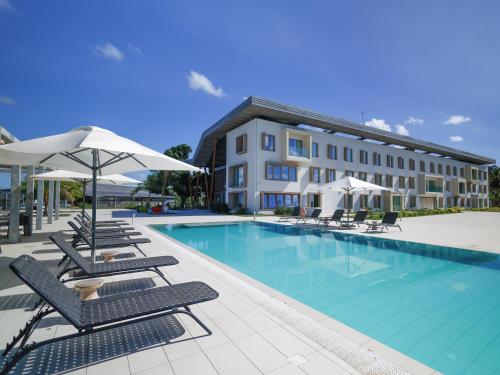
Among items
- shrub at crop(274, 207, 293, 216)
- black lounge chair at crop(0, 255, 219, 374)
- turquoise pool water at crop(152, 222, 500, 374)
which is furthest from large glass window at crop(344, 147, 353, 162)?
black lounge chair at crop(0, 255, 219, 374)

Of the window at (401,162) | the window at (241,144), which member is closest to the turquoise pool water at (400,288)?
the window at (241,144)

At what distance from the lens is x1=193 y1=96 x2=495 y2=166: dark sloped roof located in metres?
22.7

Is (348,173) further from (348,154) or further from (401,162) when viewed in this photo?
(401,162)

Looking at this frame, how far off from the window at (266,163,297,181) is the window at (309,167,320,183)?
1.98 m

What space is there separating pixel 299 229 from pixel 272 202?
1052cm

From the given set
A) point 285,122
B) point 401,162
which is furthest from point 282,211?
point 401,162

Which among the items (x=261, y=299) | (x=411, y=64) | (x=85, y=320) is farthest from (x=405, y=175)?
(x=85, y=320)

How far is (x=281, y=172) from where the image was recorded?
82.1 feet

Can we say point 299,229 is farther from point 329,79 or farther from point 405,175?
point 405,175

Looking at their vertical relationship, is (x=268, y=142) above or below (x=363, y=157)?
above

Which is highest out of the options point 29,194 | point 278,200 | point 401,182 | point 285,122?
point 285,122

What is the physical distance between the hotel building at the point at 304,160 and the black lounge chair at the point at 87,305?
54.6 feet

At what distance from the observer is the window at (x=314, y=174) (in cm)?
2658

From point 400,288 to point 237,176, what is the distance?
2189 centimetres
